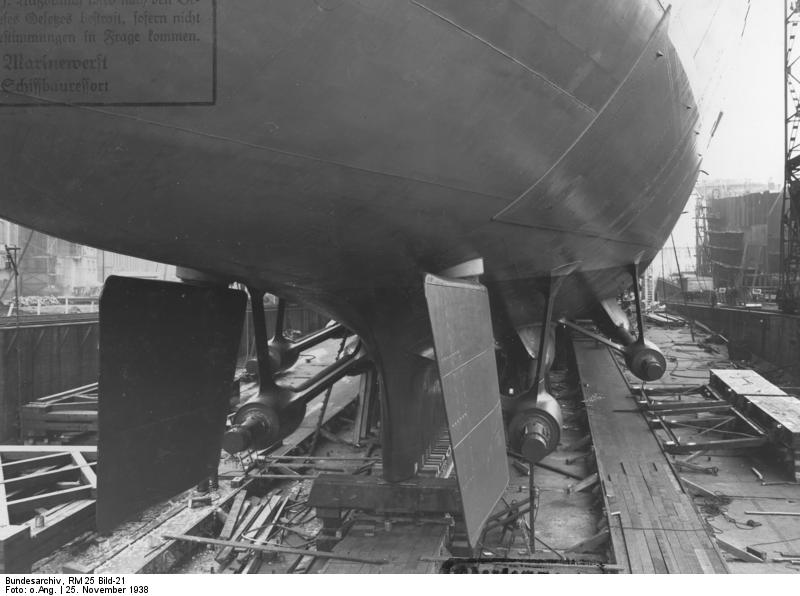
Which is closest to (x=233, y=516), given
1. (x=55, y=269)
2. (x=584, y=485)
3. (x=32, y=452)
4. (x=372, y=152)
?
(x=32, y=452)

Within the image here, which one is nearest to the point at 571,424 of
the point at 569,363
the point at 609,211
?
the point at 569,363

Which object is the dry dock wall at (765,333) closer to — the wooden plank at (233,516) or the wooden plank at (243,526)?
the wooden plank at (243,526)

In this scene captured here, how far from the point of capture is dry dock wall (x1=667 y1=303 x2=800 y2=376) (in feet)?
49.1

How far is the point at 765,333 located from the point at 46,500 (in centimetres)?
1675

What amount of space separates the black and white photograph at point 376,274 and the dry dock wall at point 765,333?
6233 mm

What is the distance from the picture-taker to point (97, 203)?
10.2ft

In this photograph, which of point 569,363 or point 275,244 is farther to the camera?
point 569,363

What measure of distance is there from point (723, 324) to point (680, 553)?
18130mm

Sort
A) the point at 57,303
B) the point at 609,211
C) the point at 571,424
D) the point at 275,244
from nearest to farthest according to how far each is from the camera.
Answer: the point at 275,244
the point at 609,211
the point at 571,424
the point at 57,303

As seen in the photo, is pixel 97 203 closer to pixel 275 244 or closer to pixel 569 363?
pixel 275 244

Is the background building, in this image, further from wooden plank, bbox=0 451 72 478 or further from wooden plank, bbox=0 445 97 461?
wooden plank, bbox=0 451 72 478

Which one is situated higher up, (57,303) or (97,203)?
(97,203)
